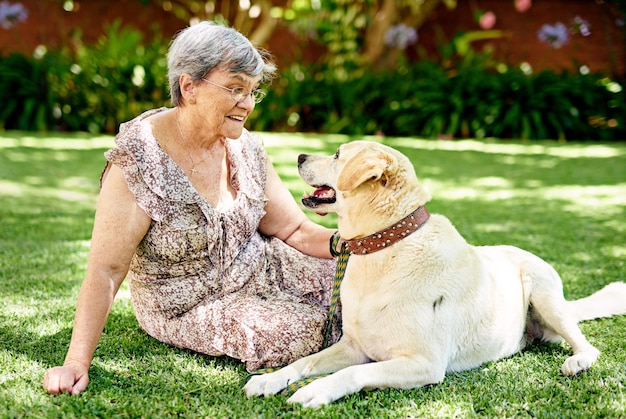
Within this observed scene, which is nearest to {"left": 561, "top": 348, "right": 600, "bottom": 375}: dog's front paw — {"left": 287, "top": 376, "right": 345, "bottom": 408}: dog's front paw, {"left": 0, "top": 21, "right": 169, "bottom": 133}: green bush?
{"left": 287, "top": 376, "right": 345, "bottom": 408}: dog's front paw

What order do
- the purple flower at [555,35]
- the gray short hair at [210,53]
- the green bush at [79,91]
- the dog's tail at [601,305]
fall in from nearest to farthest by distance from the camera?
the gray short hair at [210,53] < the dog's tail at [601,305] < the green bush at [79,91] < the purple flower at [555,35]

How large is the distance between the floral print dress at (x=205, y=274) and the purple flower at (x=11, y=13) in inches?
445

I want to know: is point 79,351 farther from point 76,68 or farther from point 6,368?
point 76,68

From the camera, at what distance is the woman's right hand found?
2.87 m

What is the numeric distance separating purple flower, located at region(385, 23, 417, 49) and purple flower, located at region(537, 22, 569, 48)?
2400 millimetres

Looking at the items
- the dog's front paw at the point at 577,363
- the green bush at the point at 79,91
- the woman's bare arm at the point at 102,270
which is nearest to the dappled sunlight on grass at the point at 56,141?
the green bush at the point at 79,91

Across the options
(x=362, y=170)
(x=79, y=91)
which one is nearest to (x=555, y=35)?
(x=79, y=91)

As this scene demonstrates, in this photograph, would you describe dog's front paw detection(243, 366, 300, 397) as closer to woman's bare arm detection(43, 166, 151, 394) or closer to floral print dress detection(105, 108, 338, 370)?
floral print dress detection(105, 108, 338, 370)

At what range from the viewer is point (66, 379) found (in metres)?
2.89

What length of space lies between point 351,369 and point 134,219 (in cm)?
113

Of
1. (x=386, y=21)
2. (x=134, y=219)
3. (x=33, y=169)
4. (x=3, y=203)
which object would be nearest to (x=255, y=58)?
(x=134, y=219)

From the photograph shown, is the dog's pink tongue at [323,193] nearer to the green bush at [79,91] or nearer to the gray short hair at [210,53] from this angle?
the gray short hair at [210,53]

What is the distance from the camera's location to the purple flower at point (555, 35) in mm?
13703

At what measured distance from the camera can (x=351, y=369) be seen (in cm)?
296
